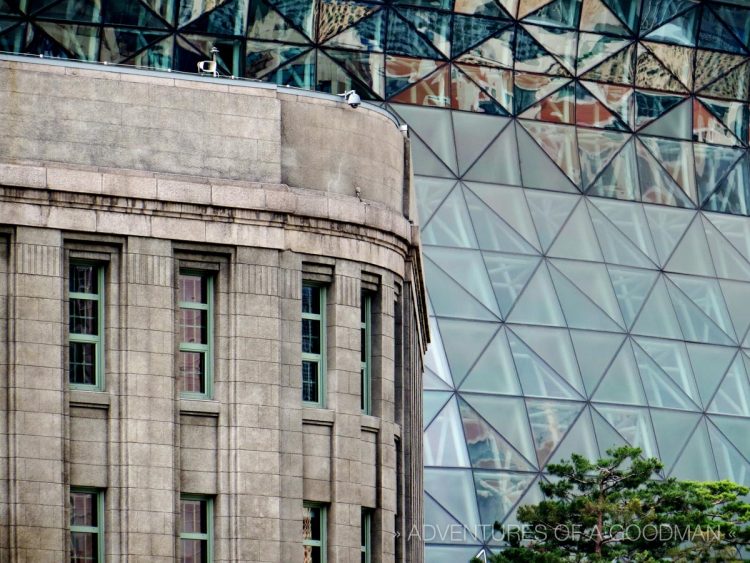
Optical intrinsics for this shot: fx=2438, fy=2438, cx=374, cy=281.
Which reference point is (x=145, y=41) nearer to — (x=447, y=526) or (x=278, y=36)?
(x=278, y=36)

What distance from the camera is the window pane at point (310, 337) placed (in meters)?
42.0

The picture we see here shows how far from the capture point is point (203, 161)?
41.1 metres

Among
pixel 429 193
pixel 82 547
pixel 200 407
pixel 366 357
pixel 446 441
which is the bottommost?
pixel 82 547

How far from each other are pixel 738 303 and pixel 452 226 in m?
11.4

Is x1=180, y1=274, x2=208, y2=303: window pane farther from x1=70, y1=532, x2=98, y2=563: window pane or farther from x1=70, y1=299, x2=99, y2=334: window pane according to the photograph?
x1=70, y1=532, x2=98, y2=563: window pane

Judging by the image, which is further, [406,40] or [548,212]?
[548,212]

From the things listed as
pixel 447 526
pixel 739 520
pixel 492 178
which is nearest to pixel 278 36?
pixel 492 178

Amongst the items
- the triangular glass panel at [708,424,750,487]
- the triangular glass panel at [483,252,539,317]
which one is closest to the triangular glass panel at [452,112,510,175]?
the triangular glass panel at [483,252,539,317]

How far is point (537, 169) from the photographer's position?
84.4 meters

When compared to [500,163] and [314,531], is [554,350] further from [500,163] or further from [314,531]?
[314,531]

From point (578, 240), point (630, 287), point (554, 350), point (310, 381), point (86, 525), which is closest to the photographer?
point (86, 525)

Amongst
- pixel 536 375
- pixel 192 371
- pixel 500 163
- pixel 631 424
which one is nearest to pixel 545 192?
pixel 500 163

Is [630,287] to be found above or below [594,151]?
below

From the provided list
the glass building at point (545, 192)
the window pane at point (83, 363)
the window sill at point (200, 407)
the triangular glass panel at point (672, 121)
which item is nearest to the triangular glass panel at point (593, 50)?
the glass building at point (545, 192)
